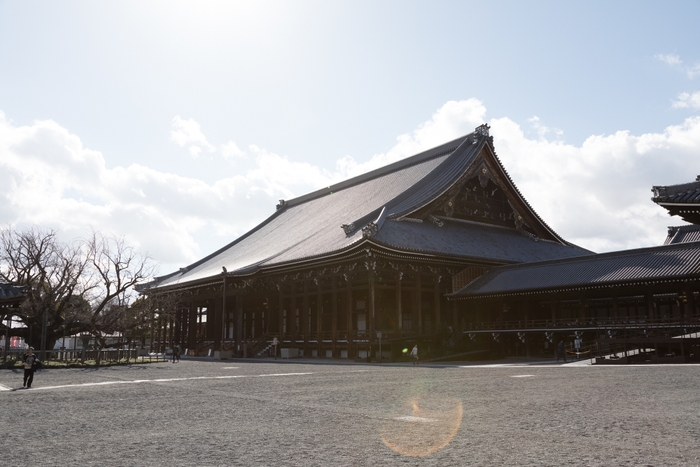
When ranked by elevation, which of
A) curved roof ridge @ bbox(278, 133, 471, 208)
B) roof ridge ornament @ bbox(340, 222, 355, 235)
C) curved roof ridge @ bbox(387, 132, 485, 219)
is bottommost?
roof ridge ornament @ bbox(340, 222, 355, 235)

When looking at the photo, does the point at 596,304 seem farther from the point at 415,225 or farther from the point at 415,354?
the point at 415,354

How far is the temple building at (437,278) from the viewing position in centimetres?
3331

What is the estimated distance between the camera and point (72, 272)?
3491 centimetres

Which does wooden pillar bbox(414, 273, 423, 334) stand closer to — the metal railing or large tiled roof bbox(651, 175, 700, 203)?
the metal railing

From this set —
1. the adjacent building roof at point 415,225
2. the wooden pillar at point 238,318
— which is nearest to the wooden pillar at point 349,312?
the adjacent building roof at point 415,225

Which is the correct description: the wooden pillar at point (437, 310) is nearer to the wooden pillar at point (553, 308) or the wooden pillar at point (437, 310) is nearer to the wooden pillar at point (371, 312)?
the wooden pillar at point (371, 312)

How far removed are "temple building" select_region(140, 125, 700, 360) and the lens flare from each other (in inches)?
844

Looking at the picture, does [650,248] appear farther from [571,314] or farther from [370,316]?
[370,316]

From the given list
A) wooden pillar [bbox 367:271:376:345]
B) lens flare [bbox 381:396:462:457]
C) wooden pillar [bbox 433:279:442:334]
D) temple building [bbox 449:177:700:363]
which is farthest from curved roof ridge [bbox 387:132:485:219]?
lens flare [bbox 381:396:462:457]

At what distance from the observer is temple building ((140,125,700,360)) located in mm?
33312

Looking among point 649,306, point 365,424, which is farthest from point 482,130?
point 365,424

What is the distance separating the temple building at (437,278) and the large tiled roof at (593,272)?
Result: 94mm

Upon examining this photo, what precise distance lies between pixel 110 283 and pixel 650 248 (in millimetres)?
31373

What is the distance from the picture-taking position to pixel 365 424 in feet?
32.1
